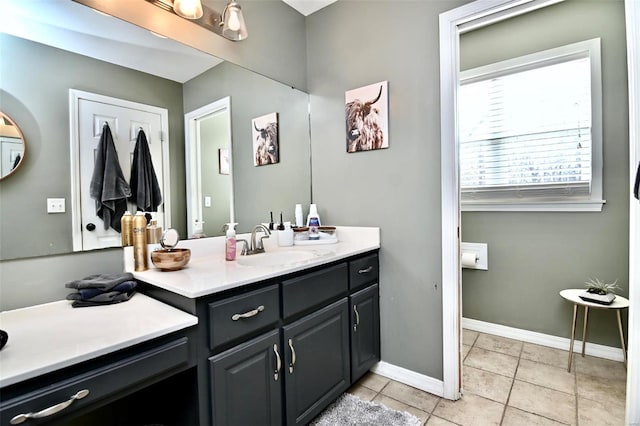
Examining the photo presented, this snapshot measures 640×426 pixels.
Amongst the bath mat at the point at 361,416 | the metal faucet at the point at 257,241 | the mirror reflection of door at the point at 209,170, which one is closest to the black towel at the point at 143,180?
the mirror reflection of door at the point at 209,170

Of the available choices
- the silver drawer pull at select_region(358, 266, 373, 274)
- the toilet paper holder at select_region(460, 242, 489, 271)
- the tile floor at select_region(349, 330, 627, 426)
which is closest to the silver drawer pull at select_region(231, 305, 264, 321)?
the silver drawer pull at select_region(358, 266, 373, 274)

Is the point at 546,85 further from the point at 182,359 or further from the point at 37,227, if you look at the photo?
the point at 37,227

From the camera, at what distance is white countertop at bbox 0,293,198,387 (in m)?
0.72

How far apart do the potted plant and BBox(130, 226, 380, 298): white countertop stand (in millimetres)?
1422

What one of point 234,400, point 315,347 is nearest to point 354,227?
point 315,347

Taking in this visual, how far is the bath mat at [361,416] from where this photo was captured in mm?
1519

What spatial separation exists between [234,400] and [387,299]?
3.79 feet

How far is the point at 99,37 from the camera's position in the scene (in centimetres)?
129

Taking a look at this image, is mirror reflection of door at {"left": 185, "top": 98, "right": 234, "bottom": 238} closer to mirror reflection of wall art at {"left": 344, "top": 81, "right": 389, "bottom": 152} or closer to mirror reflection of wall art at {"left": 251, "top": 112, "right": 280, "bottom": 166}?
mirror reflection of wall art at {"left": 251, "top": 112, "right": 280, "bottom": 166}

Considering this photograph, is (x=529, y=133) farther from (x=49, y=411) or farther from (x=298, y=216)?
(x=49, y=411)

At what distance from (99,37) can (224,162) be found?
2.55ft

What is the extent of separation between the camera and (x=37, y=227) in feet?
3.76

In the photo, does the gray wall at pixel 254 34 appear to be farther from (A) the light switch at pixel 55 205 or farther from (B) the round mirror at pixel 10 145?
(A) the light switch at pixel 55 205

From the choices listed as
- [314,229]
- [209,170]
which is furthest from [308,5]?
[314,229]
